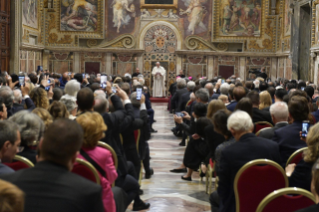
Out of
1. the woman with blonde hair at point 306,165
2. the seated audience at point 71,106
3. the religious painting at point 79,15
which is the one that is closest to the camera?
the woman with blonde hair at point 306,165

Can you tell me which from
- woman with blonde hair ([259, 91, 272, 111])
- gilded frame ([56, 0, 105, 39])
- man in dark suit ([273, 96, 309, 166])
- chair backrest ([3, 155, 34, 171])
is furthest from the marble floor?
gilded frame ([56, 0, 105, 39])

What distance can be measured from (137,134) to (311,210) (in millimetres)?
4949

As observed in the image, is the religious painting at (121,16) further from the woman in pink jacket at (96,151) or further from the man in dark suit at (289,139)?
the woman in pink jacket at (96,151)

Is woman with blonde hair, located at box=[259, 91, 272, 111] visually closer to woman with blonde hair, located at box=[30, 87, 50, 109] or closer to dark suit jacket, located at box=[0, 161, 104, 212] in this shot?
woman with blonde hair, located at box=[30, 87, 50, 109]

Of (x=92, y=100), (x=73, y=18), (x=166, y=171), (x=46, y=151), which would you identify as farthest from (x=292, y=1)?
(x=46, y=151)

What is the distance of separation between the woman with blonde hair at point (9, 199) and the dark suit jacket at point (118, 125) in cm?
346

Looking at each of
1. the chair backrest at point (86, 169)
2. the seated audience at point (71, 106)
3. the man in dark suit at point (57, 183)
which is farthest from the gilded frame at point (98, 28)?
the man in dark suit at point (57, 183)

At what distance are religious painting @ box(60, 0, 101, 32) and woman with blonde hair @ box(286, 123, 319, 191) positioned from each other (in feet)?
68.3

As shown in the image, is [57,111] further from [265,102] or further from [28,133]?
[265,102]

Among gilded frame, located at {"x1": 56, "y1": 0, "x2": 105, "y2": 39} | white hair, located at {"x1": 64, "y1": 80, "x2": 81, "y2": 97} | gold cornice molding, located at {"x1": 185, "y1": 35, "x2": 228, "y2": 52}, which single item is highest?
gilded frame, located at {"x1": 56, "y1": 0, "x2": 105, "y2": 39}

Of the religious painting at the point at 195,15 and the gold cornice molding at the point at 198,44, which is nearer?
the religious painting at the point at 195,15

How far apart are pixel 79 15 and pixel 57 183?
22396 mm

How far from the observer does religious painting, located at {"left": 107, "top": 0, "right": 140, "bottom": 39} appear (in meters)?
24.2

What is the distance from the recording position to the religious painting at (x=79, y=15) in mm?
23719
